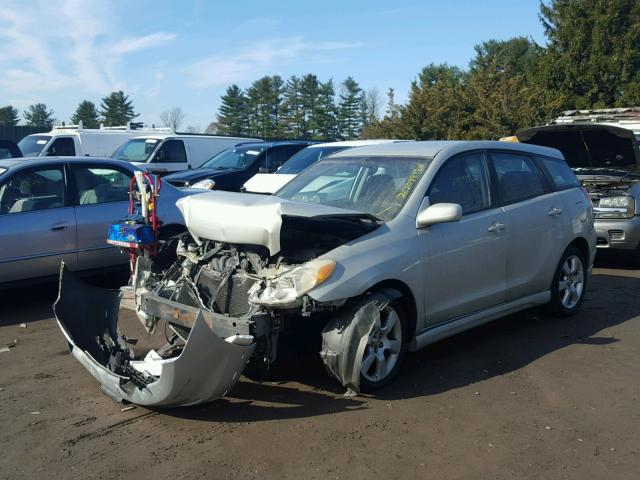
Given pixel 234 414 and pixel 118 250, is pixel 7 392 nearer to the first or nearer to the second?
pixel 234 414

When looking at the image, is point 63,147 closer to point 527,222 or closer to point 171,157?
point 171,157

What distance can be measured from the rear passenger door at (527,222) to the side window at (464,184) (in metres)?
0.20

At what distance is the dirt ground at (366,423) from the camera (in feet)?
11.7

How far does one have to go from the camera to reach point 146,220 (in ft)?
16.6

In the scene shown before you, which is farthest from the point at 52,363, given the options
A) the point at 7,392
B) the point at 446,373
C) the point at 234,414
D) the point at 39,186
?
A: the point at 446,373

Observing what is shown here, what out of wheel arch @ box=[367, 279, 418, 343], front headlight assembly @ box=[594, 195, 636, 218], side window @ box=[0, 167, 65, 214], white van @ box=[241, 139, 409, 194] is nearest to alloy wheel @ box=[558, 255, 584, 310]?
wheel arch @ box=[367, 279, 418, 343]

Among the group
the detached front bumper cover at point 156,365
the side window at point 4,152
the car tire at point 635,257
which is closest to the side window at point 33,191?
the detached front bumper cover at point 156,365

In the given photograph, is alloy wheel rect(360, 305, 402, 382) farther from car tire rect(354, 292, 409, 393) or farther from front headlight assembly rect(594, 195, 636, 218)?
front headlight assembly rect(594, 195, 636, 218)

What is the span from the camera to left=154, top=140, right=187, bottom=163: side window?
16.0m

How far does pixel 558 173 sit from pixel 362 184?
8.10ft

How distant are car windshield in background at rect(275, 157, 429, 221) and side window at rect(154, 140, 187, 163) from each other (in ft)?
35.3

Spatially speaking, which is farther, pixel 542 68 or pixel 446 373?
pixel 542 68

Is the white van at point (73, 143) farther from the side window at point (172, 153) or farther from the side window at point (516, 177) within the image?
the side window at point (516, 177)

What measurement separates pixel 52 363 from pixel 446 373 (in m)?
3.22
